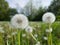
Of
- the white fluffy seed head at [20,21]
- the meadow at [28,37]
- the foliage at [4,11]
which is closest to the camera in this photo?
the white fluffy seed head at [20,21]

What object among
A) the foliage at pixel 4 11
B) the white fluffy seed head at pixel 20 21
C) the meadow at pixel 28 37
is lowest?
the foliage at pixel 4 11

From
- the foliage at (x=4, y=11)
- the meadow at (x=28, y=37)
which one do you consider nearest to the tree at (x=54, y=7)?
the foliage at (x=4, y=11)

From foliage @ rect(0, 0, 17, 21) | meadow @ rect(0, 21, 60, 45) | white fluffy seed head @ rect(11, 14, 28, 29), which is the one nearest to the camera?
white fluffy seed head @ rect(11, 14, 28, 29)

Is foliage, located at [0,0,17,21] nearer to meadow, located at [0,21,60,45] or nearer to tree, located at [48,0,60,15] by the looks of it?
tree, located at [48,0,60,15]

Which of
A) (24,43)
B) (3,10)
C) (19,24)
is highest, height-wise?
(19,24)

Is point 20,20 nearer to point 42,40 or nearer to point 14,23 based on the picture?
point 14,23

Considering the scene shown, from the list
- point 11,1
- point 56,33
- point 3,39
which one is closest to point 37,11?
point 11,1

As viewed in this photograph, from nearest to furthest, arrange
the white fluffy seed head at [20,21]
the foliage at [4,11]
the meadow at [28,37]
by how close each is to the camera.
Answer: the white fluffy seed head at [20,21] → the meadow at [28,37] → the foliage at [4,11]

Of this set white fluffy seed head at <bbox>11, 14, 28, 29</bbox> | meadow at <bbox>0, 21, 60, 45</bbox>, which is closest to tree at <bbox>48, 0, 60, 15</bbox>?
meadow at <bbox>0, 21, 60, 45</bbox>

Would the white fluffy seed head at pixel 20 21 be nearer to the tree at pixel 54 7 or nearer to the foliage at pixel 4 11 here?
the foliage at pixel 4 11

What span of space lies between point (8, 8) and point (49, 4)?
117 cm

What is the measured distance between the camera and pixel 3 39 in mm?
2109

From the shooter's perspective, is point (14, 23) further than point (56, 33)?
No

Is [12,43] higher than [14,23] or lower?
lower
